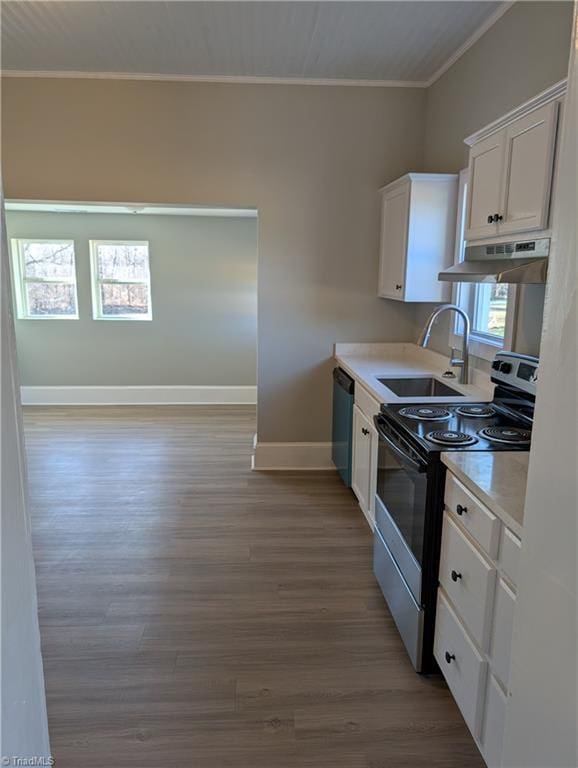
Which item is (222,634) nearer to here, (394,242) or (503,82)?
(394,242)

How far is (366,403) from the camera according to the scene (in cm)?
A: 310

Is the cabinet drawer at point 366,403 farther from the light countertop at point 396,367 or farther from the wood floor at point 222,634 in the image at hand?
the wood floor at point 222,634

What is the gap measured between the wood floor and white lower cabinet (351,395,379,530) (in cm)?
22

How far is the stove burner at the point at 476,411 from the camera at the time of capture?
239 cm

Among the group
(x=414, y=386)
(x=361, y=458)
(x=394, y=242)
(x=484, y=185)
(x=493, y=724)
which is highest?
(x=484, y=185)

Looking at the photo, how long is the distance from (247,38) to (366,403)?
232cm

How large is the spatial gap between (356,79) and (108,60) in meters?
1.72

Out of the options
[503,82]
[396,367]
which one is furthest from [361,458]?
[503,82]

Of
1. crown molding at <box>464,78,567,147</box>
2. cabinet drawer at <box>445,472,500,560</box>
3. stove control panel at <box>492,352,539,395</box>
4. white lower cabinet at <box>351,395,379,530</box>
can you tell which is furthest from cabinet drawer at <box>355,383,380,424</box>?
→ crown molding at <box>464,78,567,147</box>

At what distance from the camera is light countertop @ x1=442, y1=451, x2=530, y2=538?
145 cm

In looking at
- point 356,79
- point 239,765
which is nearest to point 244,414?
point 356,79

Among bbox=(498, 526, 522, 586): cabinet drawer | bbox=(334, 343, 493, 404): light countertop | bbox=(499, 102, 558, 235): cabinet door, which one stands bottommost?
bbox=(498, 526, 522, 586): cabinet drawer

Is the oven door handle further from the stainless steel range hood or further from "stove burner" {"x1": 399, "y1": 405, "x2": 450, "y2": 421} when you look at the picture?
the stainless steel range hood

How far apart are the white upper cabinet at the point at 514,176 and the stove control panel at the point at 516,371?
0.58 meters
